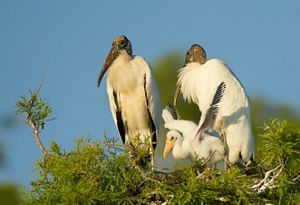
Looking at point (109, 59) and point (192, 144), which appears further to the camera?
point (109, 59)

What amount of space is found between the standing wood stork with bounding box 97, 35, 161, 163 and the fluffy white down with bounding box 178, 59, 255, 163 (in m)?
0.70

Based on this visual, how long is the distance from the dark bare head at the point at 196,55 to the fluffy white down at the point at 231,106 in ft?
2.57

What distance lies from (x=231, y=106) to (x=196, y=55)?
1435 mm

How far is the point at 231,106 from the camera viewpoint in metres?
8.27

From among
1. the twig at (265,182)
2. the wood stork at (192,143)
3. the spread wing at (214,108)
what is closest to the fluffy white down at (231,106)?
the wood stork at (192,143)

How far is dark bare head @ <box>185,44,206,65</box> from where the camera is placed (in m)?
9.55

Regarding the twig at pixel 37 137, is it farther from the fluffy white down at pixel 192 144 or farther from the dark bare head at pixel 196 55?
the dark bare head at pixel 196 55

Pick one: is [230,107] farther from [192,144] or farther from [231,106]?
[192,144]

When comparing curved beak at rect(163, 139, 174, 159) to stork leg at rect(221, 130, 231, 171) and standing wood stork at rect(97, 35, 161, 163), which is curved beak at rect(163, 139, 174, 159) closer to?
stork leg at rect(221, 130, 231, 171)

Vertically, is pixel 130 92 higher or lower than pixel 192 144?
higher

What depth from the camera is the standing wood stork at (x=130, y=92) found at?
929cm

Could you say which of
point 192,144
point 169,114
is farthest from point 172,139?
point 169,114

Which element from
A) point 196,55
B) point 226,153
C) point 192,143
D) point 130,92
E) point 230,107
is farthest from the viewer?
point 196,55

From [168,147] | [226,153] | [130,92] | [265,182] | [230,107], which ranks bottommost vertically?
[265,182]
